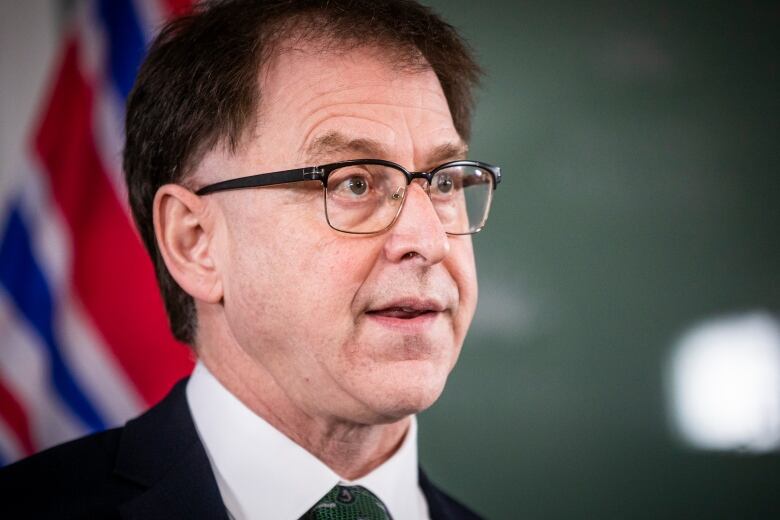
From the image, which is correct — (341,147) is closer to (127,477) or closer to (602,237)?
(127,477)

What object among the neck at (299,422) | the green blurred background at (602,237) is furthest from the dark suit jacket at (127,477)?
the green blurred background at (602,237)

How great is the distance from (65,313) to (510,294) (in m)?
1.44

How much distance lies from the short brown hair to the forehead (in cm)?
3

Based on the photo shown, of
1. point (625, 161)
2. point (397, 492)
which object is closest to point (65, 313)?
point (397, 492)

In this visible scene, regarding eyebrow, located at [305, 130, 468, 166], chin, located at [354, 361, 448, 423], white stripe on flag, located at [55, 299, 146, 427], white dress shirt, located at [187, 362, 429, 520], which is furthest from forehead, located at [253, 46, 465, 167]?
white stripe on flag, located at [55, 299, 146, 427]

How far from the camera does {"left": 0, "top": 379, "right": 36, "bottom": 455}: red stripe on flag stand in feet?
6.63

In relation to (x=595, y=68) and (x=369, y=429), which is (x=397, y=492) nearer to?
(x=369, y=429)

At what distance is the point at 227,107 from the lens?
1.30 m

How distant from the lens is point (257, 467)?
1276 mm

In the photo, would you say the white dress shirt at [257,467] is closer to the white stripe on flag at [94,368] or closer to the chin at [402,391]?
the chin at [402,391]

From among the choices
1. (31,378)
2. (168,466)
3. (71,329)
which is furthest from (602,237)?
(31,378)

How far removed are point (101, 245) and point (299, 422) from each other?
3.77ft

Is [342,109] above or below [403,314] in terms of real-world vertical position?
above

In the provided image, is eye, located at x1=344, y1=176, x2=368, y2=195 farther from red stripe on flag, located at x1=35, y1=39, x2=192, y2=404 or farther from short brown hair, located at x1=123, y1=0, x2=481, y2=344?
red stripe on flag, located at x1=35, y1=39, x2=192, y2=404
